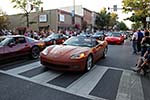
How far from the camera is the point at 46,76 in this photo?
5.97m

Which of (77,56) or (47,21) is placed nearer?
(77,56)

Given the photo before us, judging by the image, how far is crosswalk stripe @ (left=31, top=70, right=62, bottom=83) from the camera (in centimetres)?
555

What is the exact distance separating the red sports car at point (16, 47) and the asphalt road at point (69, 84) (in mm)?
754

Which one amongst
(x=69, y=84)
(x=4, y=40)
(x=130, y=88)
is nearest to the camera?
(x=130, y=88)

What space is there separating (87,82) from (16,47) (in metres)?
4.01

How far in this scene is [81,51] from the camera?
257 inches

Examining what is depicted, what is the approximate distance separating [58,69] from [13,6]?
30924 mm

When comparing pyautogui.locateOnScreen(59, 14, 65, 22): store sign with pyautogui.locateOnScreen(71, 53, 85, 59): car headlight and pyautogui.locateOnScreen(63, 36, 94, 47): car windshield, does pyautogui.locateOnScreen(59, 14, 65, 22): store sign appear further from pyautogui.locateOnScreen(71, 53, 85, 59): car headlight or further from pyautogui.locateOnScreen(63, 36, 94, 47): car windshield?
pyautogui.locateOnScreen(71, 53, 85, 59): car headlight

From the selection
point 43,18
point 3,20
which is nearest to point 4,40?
point 43,18

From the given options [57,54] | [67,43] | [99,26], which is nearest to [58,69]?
[57,54]

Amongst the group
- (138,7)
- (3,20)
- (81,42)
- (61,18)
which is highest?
(138,7)

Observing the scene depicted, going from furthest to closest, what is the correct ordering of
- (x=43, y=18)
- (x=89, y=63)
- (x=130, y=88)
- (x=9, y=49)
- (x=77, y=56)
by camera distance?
(x=43, y=18) → (x=9, y=49) → (x=89, y=63) → (x=77, y=56) → (x=130, y=88)

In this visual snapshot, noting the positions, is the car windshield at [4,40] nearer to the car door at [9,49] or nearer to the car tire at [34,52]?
the car door at [9,49]

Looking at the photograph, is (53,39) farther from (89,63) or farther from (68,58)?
(68,58)
